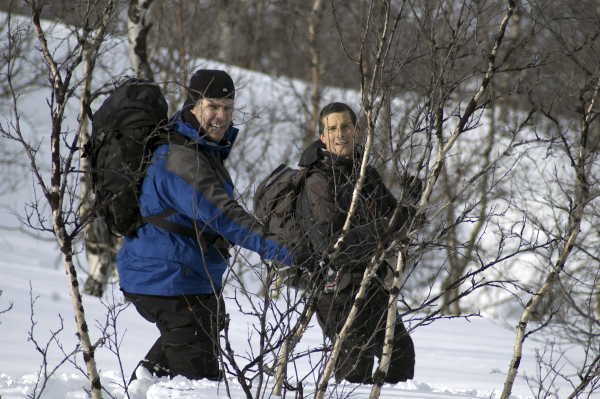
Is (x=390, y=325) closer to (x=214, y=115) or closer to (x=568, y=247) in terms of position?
(x=568, y=247)

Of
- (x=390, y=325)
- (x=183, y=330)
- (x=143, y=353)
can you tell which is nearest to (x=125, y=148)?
(x=183, y=330)

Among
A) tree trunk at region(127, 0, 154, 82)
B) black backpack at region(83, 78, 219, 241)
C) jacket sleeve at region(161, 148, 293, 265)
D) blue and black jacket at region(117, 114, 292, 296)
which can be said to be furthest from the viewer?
tree trunk at region(127, 0, 154, 82)

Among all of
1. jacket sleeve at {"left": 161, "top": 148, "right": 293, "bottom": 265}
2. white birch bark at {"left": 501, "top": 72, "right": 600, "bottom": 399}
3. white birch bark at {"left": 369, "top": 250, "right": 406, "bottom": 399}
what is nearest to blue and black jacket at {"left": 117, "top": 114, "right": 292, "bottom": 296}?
jacket sleeve at {"left": 161, "top": 148, "right": 293, "bottom": 265}

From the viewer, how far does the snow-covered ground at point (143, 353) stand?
2.98 meters

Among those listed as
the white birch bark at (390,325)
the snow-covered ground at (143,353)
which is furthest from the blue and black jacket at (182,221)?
the white birch bark at (390,325)

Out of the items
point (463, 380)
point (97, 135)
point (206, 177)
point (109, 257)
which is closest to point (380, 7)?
point (206, 177)

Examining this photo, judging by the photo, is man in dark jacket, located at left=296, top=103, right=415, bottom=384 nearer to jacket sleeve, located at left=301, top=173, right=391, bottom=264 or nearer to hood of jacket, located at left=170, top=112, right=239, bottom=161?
jacket sleeve, located at left=301, top=173, right=391, bottom=264

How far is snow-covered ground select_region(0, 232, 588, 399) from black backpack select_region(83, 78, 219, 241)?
494 mm

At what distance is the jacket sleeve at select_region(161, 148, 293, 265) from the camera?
2.30 metres

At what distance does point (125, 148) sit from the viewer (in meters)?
2.59

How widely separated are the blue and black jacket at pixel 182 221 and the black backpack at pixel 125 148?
0.04m

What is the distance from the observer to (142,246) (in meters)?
2.68

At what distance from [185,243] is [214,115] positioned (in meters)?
0.65

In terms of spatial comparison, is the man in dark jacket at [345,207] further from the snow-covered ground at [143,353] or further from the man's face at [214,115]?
the man's face at [214,115]
